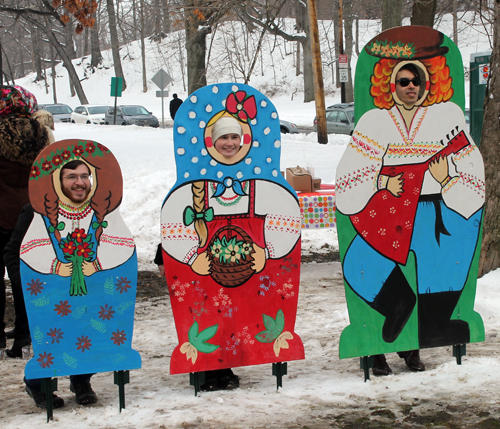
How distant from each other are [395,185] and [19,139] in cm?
251

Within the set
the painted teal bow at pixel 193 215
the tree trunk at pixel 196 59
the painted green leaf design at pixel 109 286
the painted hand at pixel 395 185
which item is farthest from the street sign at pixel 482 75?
the painted green leaf design at pixel 109 286

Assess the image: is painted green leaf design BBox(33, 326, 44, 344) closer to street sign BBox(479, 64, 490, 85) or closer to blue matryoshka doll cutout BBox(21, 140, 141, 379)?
blue matryoshka doll cutout BBox(21, 140, 141, 379)

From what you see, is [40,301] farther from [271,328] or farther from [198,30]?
[198,30]

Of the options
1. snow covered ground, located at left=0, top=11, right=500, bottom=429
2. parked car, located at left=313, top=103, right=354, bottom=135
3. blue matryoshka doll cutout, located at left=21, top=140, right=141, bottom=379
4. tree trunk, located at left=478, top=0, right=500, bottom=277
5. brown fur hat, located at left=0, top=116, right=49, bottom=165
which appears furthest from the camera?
parked car, located at left=313, top=103, right=354, bottom=135

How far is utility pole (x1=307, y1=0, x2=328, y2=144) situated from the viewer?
15942 mm

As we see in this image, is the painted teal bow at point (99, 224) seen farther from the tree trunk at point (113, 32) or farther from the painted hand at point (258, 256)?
the tree trunk at point (113, 32)

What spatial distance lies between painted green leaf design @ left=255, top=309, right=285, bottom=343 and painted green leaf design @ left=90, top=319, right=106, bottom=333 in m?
0.89

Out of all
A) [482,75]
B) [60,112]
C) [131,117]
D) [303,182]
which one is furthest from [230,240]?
[60,112]

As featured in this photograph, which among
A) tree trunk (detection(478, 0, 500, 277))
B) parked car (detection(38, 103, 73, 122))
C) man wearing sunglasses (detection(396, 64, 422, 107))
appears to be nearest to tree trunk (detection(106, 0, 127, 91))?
parked car (detection(38, 103, 73, 122))

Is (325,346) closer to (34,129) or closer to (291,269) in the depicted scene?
(291,269)

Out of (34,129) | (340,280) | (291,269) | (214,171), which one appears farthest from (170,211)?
(340,280)

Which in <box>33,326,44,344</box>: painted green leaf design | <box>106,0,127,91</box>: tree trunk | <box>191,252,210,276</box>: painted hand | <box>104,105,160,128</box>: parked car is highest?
<box>106,0,127,91</box>: tree trunk

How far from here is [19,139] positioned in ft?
13.5

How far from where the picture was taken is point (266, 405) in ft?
10.8
